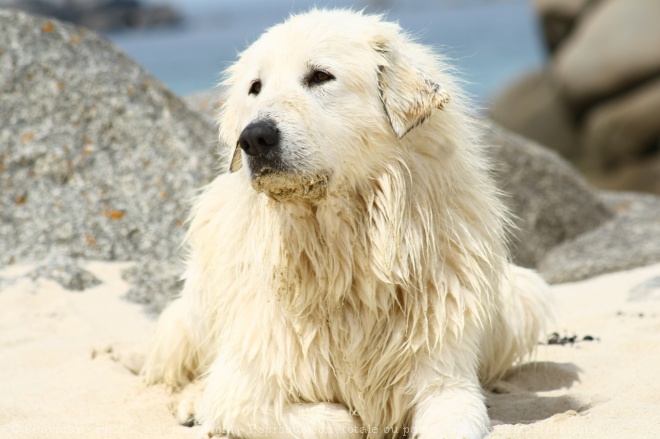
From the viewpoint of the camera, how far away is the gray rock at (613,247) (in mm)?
8211

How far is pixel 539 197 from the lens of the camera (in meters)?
9.35

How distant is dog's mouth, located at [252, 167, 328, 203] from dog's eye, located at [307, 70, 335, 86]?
428 mm

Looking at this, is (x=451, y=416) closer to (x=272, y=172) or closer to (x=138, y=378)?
(x=272, y=172)

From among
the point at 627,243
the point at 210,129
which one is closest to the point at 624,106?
the point at 627,243

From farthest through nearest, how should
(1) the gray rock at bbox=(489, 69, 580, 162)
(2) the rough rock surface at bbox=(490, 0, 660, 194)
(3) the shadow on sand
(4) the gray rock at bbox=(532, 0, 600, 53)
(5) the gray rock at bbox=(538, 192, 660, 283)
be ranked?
(4) the gray rock at bbox=(532, 0, 600, 53) < (1) the gray rock at bbox=(489, 69, 580, 162) < (2) the rough rock surface at bbox=(490, 0, 660, 194) < (5) the gray rock at bbox=(538, 192, 660, 283) < (3) the shadow on sand

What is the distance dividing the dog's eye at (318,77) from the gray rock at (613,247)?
503 centimetres

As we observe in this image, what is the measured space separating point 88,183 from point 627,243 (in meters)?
5.53

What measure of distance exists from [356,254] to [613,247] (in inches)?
230

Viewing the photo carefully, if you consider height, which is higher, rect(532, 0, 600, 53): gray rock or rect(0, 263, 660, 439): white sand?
rect(532, 0, 600, 53): gray rock

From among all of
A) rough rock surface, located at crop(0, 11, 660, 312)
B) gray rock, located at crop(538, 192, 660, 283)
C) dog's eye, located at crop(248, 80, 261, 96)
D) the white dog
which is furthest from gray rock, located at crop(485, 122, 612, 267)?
dog's eye, located at crop(248, 80, 261, 96)

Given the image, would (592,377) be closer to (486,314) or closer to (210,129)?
(486,314)

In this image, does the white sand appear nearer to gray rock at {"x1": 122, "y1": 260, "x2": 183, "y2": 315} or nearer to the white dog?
gray rock at {"x1": 122, "y1": 260, "x2": 183, "y2": 315}

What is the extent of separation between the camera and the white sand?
3.98m

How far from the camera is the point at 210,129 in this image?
8.35 m
